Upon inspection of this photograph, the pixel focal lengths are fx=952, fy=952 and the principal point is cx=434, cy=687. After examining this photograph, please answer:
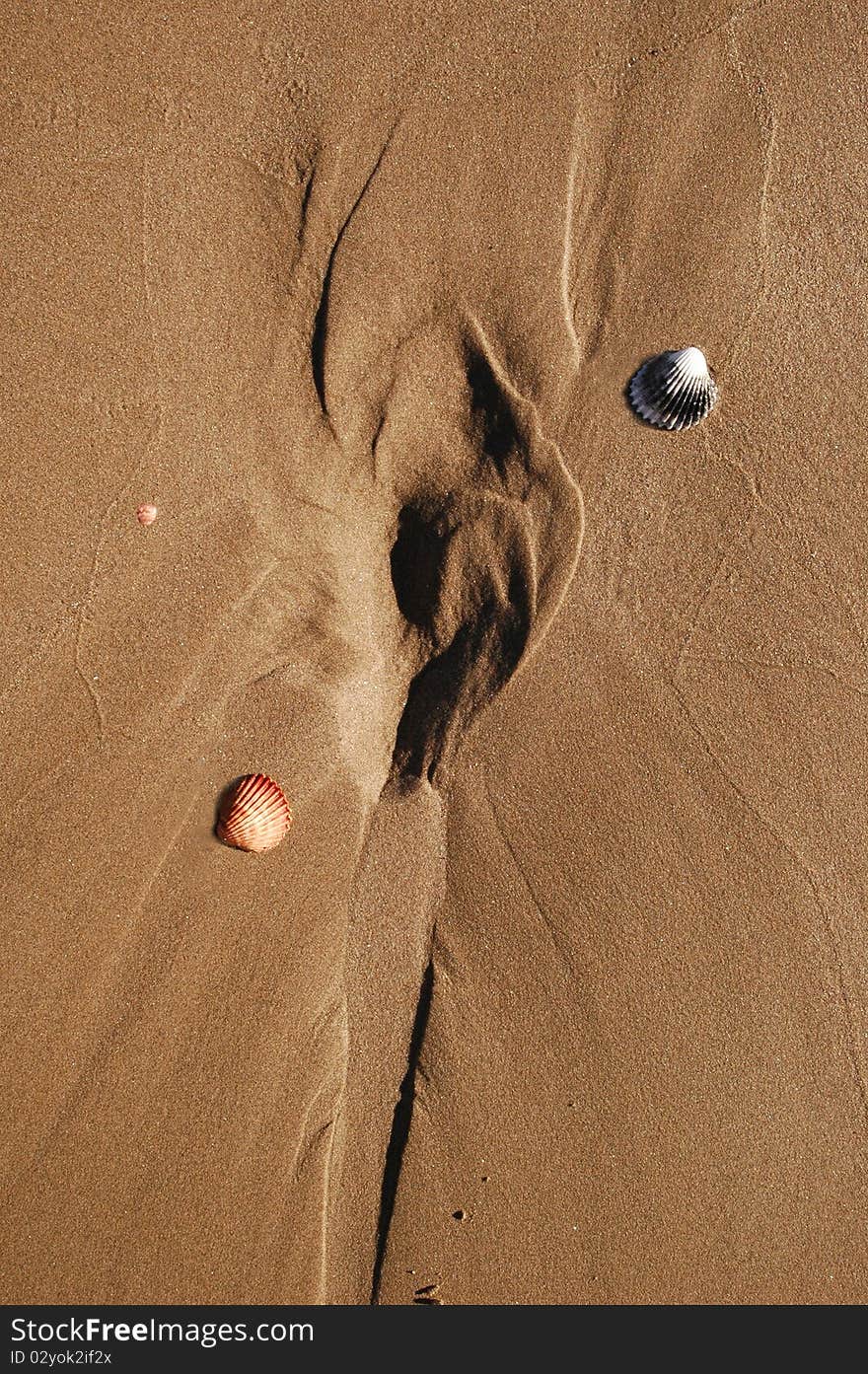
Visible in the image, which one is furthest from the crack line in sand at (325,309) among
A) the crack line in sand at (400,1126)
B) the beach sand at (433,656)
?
the crack line in sand at (400,1126)

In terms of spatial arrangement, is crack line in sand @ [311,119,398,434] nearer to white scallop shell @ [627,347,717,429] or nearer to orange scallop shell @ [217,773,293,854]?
white scallop shell @ [627,347,717,429]

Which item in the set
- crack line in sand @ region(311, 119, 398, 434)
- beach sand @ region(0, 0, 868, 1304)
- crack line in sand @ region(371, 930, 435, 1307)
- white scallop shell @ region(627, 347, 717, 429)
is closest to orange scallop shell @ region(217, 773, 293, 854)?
beach sand @ region(0, 0, 868, 1304)

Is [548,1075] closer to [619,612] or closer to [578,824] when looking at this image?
[578,824]

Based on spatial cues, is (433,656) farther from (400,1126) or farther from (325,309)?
(400,1126)

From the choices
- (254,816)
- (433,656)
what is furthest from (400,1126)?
(433,656)

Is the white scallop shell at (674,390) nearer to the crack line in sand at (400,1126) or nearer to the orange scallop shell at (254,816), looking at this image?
the orange scallop shell at (254,816)

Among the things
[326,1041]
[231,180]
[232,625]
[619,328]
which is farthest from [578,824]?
[231,180]
